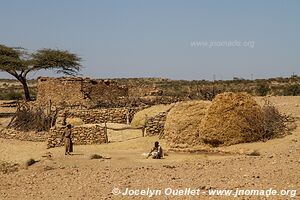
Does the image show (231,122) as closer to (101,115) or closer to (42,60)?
(101,115)

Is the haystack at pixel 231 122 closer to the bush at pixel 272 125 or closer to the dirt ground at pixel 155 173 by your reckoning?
the bush at pixel 272 125

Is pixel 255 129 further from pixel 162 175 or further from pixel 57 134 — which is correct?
pixel 57 134

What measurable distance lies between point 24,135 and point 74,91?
666 centimetres

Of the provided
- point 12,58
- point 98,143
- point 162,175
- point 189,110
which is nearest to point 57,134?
point 98,143

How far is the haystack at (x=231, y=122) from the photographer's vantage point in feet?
49.0

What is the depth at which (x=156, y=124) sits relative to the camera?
745 inches

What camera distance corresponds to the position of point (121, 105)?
79.7ft

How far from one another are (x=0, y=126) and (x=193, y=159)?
1393 cm

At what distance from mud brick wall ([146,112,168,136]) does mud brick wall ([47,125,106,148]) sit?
72.2 inches

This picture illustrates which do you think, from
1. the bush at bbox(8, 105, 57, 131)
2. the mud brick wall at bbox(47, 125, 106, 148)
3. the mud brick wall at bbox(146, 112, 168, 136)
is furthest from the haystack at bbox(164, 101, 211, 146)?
the bush at bbox(8, 105, 57, 131)

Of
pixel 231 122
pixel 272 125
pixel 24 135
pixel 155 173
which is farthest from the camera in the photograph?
pixel 24 135

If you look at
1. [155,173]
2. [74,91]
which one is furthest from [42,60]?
[155,173]

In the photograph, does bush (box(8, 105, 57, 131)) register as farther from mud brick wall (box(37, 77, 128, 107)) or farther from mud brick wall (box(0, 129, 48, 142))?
mud brick wall (box(37, 77, 128, 107))

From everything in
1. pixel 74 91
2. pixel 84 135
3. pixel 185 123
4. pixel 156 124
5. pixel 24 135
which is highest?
pixel 74 91
